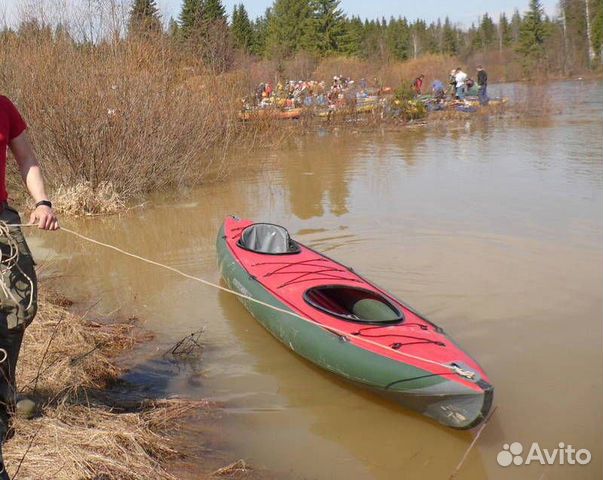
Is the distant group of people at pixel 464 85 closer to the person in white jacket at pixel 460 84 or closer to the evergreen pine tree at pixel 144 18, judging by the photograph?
the person in white jacket at pixel 460 84

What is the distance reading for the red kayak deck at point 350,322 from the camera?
171 inches

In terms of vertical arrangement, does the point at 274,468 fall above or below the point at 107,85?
below

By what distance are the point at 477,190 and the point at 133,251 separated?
20.1ft

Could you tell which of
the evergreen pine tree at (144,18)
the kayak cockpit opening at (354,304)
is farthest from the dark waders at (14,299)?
the evergreen pine tree at (144,18)

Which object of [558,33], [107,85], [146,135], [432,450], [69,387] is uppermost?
[558,33]

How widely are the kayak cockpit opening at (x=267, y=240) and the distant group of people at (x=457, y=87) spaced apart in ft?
61.3

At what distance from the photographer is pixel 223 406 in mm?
4641

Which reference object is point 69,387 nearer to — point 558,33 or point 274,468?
point 274,468

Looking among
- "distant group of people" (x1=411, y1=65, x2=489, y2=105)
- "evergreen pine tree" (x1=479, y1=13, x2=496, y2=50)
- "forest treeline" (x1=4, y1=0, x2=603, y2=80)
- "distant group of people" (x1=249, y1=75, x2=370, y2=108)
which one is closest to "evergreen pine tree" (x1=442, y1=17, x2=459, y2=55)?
"forest treeline" (x1=4, y1=0, x2=603, y2=80)

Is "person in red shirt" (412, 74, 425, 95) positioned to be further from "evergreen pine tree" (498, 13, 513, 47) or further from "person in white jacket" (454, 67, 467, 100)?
"evergreen pine tree" (498, 13, 513, 47)

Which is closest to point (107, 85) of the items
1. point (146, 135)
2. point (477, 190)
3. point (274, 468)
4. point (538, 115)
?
point (146, 135)

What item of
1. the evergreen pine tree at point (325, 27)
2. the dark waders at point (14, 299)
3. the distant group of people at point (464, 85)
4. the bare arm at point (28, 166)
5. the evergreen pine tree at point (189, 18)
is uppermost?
the evergreen pine tree at point (325, 27)

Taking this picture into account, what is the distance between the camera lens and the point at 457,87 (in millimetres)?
25562

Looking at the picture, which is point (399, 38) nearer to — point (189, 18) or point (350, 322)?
point (189, 18)
